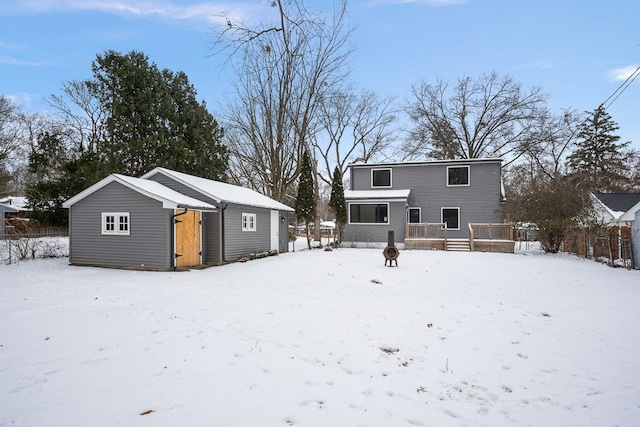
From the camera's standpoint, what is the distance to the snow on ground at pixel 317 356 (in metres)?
3.10

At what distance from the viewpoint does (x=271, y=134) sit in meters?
23.5

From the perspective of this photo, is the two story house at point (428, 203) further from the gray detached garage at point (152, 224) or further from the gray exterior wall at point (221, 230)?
the gray detached garage at point (152, 224)

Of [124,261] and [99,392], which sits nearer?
[99,392]

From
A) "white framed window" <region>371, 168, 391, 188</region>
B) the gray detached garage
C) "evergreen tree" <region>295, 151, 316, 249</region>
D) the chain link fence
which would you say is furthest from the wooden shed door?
"white framed window" <region>371, 168, 391, 188</region>

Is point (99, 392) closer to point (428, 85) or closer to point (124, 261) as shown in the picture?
point (124, 261)

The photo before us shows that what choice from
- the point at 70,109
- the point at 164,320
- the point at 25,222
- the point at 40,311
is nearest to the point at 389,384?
the point at 164,320

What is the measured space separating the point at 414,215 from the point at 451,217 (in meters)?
2.32

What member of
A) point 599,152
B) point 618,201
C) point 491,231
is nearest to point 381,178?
point 491,231

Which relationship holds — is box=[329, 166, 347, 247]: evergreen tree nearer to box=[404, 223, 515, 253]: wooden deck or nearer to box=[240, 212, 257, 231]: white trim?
box=[404, 223, 515, 253]: wooden deck

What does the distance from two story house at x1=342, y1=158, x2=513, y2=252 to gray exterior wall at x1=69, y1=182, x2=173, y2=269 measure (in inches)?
503

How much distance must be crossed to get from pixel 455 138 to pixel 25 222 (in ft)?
113

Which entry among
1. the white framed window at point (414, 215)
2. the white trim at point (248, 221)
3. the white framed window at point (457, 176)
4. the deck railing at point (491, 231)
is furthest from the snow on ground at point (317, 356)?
the white framed window at point (414, 215)

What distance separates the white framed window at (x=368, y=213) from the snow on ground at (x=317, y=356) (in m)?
13.4

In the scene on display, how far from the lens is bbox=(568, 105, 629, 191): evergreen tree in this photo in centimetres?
2995
